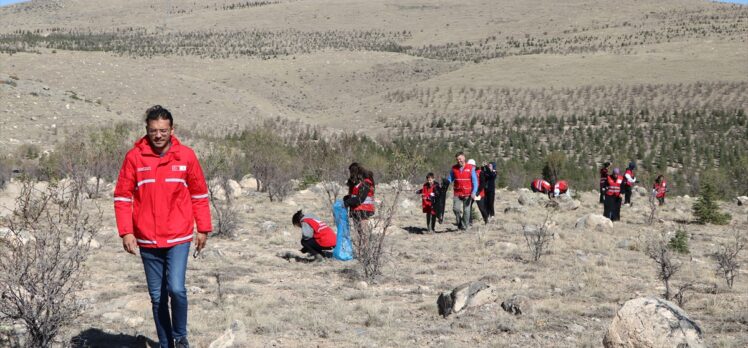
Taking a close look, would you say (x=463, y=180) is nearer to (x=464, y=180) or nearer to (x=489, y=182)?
(x=464, y=180)

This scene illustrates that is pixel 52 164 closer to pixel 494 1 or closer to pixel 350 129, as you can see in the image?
pixel 350 129

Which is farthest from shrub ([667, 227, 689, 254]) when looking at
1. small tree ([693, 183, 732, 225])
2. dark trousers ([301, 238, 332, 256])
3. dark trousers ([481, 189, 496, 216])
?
dark trousers ([301, 238, 332, 256])

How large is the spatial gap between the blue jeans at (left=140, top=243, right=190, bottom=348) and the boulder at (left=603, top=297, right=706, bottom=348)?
10.6ft

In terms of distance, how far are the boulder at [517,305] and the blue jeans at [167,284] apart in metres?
3.33

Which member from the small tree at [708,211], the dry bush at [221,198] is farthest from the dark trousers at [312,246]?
the small tree at [708,211]

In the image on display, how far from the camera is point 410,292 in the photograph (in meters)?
7.84

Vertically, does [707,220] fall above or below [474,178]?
below

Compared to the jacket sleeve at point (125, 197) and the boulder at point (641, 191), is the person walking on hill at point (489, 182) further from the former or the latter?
the boulder at point (641, 191)

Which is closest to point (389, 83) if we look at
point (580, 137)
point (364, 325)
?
point (580, 137)

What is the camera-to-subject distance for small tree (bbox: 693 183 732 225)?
53.6 ft

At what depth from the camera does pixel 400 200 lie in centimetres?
1822

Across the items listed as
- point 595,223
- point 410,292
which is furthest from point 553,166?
point 410,292

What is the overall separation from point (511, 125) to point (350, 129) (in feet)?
29.9

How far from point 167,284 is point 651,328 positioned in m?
3.49
